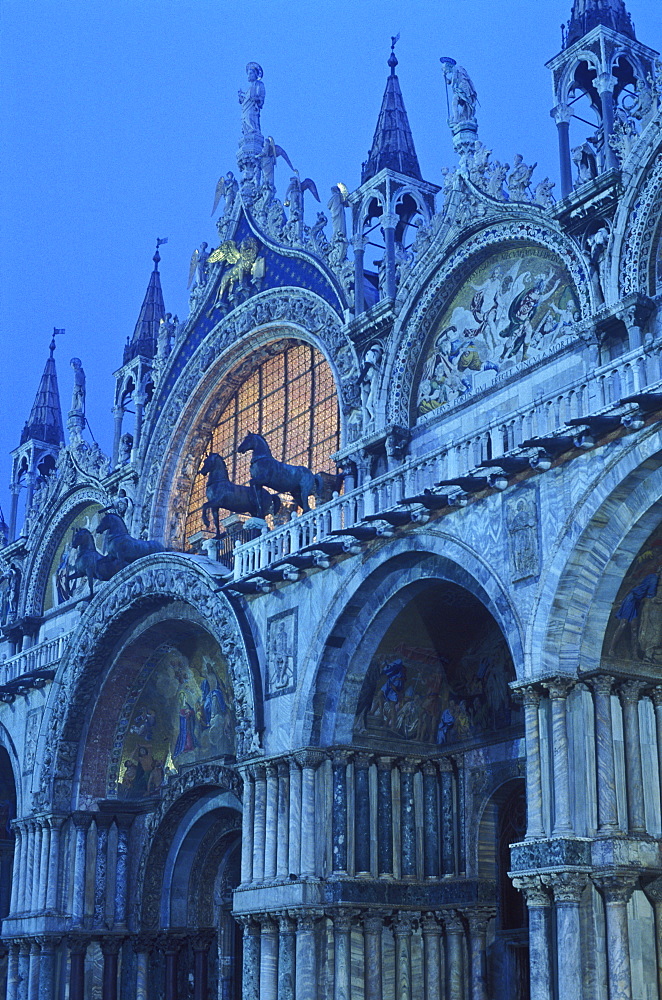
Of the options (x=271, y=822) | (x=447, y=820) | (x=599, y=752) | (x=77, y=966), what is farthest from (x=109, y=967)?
(x=599, y=752)

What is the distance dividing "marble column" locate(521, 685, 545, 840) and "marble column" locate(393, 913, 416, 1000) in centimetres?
444

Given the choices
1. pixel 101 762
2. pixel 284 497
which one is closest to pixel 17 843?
pixel 101 762

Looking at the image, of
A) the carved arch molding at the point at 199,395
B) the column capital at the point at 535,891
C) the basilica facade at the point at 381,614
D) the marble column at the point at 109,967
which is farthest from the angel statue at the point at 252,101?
the column capital at the point at 535,891

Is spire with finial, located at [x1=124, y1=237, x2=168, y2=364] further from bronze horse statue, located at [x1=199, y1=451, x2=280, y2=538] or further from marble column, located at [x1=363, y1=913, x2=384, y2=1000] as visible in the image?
marble column, located at [x1=363, y1=913, x2=384, y2=1000]

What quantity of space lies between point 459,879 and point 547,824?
438 cm

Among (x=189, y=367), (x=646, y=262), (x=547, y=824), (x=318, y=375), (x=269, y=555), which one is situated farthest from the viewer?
(x=189, y=367)

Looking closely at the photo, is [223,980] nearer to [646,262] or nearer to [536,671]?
[536,671]

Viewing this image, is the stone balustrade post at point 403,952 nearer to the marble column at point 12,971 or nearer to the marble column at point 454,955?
the marble column at point 454,955

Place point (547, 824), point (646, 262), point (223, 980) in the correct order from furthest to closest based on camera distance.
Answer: point (223, 980), point (646, 262), point (547, 824)

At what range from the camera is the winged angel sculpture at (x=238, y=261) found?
27.5 metres

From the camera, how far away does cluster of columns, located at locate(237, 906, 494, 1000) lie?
18.3 m

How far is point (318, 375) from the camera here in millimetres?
26125

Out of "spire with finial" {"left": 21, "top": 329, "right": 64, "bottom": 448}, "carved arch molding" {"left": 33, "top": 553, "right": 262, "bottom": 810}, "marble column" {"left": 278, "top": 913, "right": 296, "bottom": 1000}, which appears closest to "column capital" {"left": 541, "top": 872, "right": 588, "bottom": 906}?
"marble column" {"left": 278, "top": 913, "right": 296, "bottom": 1000}

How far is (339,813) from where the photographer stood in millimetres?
18922
